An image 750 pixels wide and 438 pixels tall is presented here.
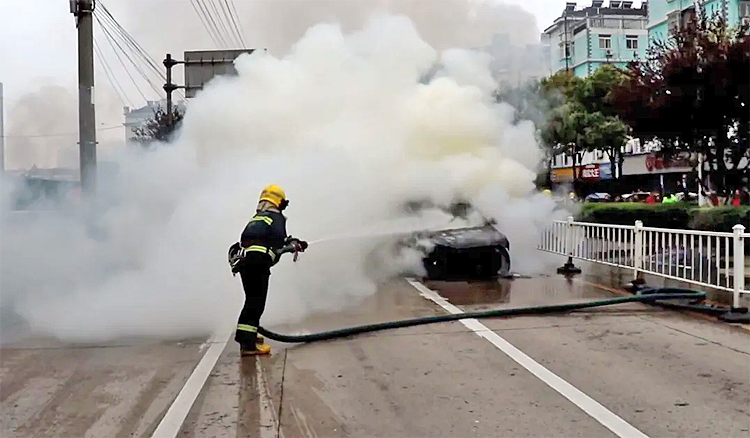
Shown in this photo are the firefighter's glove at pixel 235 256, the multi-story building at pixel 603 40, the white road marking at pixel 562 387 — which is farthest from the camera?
the multi-story building at pixel 603 40

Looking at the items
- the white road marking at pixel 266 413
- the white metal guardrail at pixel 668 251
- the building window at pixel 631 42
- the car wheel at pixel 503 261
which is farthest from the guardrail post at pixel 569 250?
the building window at pixel 631 42

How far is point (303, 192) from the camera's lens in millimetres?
11258

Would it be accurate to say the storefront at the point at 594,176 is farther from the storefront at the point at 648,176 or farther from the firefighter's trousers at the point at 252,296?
the firefighter's trousers at the point at 252,296

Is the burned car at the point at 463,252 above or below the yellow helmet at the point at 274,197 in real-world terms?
below

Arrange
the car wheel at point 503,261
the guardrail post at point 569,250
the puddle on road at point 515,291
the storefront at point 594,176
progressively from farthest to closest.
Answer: the storefront at point 594,176 < the guardrail post at point 569,250 < the car wheel at point 503,261 < the puddle on road at point 515,291

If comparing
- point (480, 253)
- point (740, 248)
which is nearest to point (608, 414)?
point (740, 248)

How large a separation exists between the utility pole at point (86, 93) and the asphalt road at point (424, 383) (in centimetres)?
746

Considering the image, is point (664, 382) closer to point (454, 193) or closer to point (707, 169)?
point (454, 193)

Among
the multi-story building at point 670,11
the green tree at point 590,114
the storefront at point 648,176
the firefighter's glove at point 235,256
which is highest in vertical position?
the multi-story building at point 670,11

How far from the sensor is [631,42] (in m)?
59.6

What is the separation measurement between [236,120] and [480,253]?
4463mm

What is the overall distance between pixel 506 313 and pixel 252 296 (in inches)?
128

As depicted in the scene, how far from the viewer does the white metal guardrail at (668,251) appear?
921 centimetres

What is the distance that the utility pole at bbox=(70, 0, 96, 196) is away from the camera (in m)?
15.0
